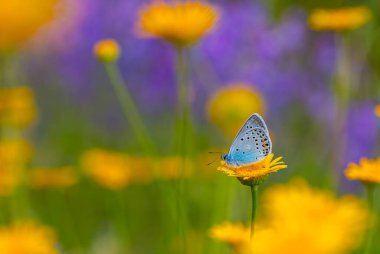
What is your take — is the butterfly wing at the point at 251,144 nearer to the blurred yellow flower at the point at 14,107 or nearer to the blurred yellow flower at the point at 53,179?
the blurred yellow flower at the point at 14,107

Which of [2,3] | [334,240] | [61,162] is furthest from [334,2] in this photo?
[334,240]

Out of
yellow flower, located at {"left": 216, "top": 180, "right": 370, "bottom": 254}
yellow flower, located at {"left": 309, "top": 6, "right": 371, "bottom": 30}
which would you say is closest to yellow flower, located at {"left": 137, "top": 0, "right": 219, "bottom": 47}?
yellow flower, located at {"left": 309, "top": 6, "right": 371, "bottom": 30}

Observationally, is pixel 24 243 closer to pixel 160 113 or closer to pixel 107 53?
pixel 107 53

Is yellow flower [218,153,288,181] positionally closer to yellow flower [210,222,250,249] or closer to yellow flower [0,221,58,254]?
yellow flower [210,222,250,249]

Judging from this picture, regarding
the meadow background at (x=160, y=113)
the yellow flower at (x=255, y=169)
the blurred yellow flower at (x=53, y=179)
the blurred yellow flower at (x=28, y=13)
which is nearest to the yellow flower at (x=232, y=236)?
the yellow flower at (x=255, y=169)

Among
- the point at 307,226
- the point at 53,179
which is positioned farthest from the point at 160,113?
the point at 307,226

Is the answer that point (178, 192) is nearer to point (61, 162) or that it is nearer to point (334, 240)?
point (334, 240)

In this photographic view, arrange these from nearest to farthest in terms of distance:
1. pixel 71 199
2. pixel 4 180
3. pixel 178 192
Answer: pixel 178 192 < pixel 4 180 < pixel 71 199
